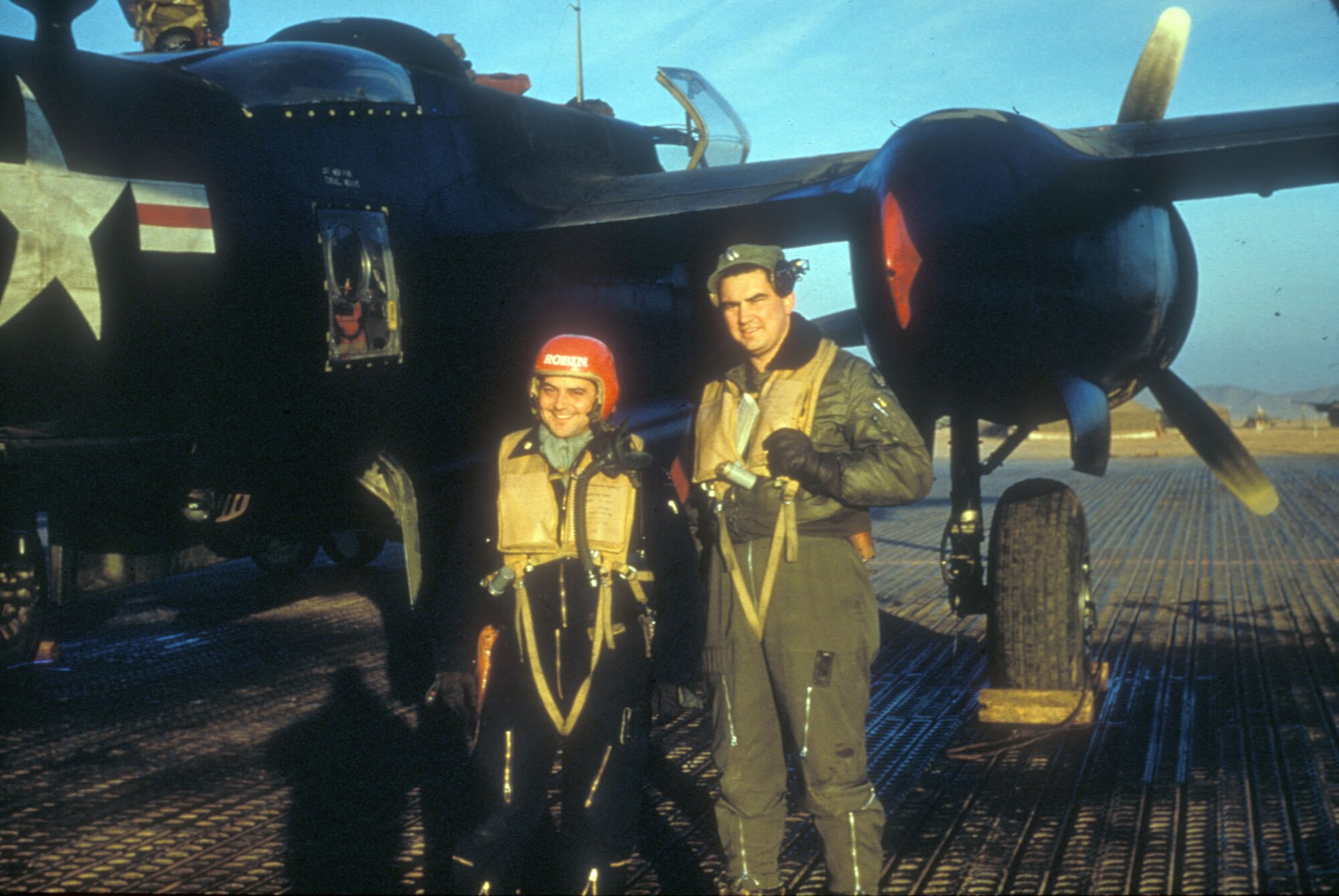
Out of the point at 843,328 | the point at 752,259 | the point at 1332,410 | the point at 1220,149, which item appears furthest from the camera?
the point at 1332,410

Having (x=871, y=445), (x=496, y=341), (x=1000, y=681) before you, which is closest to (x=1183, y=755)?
(x=1000, y=681)

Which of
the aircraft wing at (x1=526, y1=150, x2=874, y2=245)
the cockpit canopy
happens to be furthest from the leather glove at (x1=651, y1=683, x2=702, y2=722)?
the cockpit canopy

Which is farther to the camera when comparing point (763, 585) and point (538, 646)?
point (763, 585)

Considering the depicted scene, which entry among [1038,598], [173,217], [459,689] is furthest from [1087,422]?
[173,217]

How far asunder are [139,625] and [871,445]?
7.30 metres

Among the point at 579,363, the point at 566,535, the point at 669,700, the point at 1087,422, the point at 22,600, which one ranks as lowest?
the point at 669,700

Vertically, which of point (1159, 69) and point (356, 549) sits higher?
point (1159, 69)

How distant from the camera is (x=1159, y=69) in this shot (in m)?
6.55

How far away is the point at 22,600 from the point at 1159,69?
6.93 meters

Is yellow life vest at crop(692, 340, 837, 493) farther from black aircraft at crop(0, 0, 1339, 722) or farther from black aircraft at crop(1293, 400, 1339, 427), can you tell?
black aircraft at crop(1293, 400, 1339, 427)

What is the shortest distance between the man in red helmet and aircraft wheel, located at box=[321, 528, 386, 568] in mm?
7805

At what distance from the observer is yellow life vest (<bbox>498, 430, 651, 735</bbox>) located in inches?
125

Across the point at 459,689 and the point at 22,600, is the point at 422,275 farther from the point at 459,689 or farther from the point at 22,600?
the point at 459,689

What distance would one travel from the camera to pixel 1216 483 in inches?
866
